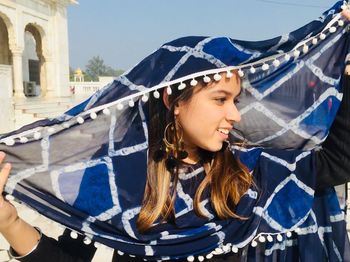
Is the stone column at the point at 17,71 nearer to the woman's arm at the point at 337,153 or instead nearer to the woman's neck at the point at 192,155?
the woman's neck at the point at 192,155

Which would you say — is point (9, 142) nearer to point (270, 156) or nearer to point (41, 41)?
point (270, 156)

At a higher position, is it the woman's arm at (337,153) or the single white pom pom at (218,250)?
the woman's arm at (337,153)

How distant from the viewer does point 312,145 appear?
120 centimetres

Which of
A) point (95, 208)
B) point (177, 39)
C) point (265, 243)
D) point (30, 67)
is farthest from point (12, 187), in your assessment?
point (30, 67)

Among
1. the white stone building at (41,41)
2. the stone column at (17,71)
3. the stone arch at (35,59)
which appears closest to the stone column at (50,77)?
the white stone building at (41,41)

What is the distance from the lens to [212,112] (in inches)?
39.1

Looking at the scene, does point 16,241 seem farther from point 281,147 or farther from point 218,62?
point 281,147

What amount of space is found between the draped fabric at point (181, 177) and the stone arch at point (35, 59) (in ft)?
49.5

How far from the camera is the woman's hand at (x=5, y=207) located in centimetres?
98

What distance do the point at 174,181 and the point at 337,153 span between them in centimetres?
46

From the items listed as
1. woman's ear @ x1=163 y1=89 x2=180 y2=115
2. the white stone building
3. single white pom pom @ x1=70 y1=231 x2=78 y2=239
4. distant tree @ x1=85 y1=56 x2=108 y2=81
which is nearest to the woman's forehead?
woman's ear @ x1=163 y1=89 x2=180 y2=115

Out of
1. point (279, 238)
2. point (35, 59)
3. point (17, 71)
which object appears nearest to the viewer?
point (279, 238)

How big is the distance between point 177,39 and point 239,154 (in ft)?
1.27

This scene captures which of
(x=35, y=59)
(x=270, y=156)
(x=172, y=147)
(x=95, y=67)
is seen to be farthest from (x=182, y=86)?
(x=95, y=67)
